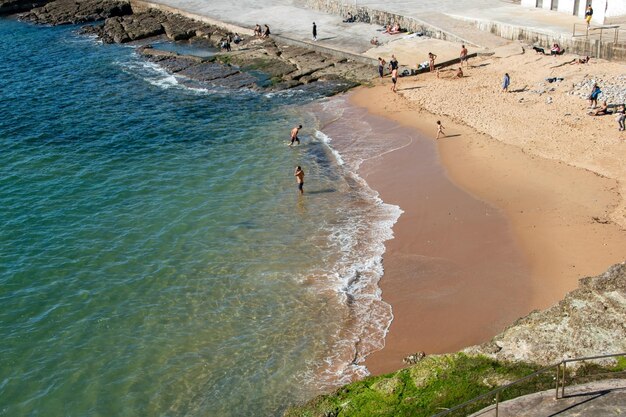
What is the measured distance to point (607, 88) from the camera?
107 ft

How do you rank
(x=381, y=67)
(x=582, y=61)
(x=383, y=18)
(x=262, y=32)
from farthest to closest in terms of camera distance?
(x=262, y=32) → (x=383, y=18) → (x=381, y=67) → (x=582, y=61)

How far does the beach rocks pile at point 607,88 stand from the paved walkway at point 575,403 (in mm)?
21328

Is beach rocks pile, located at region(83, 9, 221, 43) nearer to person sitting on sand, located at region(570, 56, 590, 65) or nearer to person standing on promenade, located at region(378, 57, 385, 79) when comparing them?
person standing on promenade, located at region(378, 57, 385, 79)

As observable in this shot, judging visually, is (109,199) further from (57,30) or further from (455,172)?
(57,30)

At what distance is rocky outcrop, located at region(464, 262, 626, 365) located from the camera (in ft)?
50.7

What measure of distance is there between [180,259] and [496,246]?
10581mm

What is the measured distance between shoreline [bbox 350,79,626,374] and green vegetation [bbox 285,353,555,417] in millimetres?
2189

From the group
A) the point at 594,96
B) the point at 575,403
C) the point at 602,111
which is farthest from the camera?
the point at 594,96

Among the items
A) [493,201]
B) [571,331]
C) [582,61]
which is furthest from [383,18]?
[571,331]

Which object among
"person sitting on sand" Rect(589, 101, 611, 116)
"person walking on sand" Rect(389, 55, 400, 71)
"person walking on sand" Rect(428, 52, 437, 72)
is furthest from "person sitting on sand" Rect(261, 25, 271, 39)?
"person sitting on sand" Rect(589, 101, 611, 116)

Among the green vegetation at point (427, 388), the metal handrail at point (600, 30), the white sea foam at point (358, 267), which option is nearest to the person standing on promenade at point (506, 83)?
the metal handrail at point (600, 30)

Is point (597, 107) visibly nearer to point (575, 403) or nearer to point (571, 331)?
point (571, 331)

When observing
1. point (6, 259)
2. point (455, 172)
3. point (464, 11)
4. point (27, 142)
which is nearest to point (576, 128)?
point (455, 172)

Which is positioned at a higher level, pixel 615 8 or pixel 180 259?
pixel 615 8
